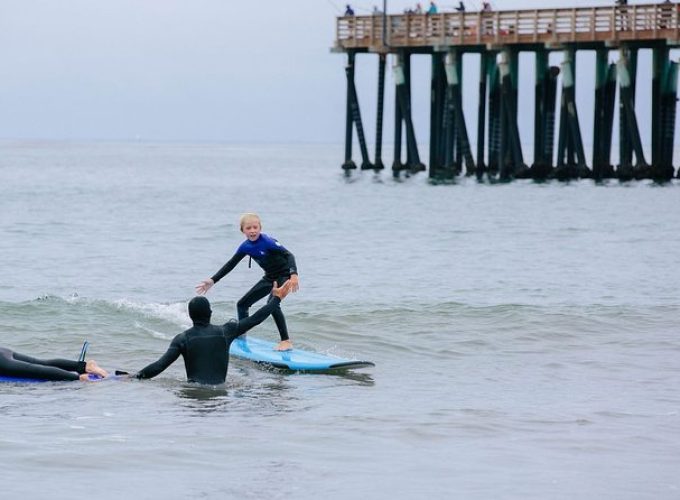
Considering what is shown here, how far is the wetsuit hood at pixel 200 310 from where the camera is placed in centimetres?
1068

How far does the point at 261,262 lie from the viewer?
1250 cm

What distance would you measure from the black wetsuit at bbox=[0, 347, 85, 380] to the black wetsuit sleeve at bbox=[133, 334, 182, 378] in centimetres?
78

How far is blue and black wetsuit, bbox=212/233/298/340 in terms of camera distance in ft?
40.3

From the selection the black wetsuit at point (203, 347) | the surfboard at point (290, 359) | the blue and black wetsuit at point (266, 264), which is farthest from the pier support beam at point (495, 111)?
the black wetsuit at point (203, 347)

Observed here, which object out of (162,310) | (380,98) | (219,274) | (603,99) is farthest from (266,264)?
(380,98)

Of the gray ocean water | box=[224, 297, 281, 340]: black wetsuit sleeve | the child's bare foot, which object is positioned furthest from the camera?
the child's bare foot

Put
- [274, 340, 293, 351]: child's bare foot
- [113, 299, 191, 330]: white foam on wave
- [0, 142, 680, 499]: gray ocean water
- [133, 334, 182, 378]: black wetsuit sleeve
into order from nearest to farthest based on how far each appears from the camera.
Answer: [0, 142, 680, 499]: gray ocean water < [133, 334, 182, 378]: black wetsuit sleeve < [274, 340, 293, 351]: child's bare foot < [113, 299, 191, 330]: white foam on wave

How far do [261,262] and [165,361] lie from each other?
2.13 metres

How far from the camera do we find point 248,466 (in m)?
8.76

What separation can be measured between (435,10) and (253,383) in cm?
3722

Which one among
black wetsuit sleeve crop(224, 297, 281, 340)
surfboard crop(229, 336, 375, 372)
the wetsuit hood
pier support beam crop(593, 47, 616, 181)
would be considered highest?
pier support beam crop(593, 47, 616, 181)

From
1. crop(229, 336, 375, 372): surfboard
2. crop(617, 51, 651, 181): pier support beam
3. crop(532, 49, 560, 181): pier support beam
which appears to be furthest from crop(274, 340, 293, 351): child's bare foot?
crop(532, 49, 560, 181): pier support beam

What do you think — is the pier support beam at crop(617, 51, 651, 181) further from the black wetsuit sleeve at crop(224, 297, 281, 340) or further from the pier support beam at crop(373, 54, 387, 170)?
the black wetsuit sleeve at crop(224, 297, 281, 340)

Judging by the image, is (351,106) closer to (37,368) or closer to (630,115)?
(630,115)
